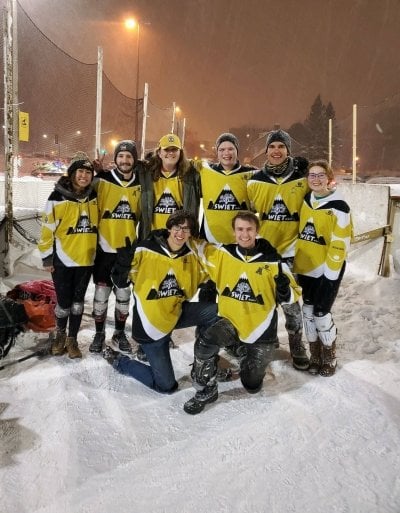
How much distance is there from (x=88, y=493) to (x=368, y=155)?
101 feet

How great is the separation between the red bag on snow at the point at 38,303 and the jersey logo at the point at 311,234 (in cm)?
293

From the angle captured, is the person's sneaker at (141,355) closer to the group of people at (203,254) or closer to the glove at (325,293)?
the group of people at (203,254)

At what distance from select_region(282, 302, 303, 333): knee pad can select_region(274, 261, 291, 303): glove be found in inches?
21.0

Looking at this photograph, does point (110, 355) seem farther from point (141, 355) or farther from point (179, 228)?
point (179, 228)

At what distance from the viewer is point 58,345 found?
4.33 metres

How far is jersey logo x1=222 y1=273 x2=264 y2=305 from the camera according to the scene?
140 inches

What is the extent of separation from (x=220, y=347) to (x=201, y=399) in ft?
1.43

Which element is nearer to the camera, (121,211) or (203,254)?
(203,254)

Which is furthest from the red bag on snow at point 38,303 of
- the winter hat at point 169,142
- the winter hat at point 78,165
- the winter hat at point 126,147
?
the winter hat at point 169,142

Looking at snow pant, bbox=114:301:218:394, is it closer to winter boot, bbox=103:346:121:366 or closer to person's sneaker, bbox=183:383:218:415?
winter boot, bbox=103:346:121:366

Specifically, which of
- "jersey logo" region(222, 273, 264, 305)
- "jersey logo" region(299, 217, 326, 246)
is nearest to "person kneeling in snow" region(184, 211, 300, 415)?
"jersey logo" region(222, 273, 264, 305)

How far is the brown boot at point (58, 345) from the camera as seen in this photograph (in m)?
4.31

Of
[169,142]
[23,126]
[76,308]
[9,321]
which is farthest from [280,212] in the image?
[23,126]

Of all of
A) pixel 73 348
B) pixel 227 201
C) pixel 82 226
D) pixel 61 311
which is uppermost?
pixel 227 201
